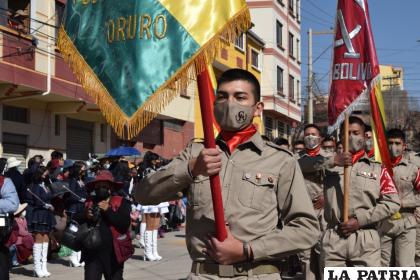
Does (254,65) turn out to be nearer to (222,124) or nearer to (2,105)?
(2,105)

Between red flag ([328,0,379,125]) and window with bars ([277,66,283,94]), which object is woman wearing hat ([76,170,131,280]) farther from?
window with bars ([277,66,283,94])

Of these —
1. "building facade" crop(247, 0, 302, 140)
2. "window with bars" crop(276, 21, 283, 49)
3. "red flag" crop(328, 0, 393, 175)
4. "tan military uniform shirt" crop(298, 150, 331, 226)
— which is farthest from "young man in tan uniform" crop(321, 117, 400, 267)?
"window with bars" crop(276, 21, 283, 49)

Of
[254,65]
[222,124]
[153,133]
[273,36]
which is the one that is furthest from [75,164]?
[273,36]

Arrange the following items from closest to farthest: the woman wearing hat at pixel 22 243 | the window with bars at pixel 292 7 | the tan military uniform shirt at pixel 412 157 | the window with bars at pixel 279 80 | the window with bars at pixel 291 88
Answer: the tan military uniform shirt at pixel 412 157, the woman wearing hat at pixel 22 243, the window with bars at pixel 279 80, the window with bars at pixel 292 7, the window with bars at pixel 291 88

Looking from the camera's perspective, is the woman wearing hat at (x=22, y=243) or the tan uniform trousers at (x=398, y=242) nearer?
the tan uniform trousers at (x=398, y=242)

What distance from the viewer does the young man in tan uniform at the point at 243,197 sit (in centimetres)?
314

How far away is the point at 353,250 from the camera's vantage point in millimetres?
5984

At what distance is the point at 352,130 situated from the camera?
658 centimetres

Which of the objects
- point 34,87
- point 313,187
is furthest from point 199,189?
point 34,87

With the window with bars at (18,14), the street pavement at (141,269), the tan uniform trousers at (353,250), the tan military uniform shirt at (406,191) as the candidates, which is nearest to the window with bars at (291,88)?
the window with bars at (18,14)

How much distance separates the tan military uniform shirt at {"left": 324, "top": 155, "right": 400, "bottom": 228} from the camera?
19.8 ft

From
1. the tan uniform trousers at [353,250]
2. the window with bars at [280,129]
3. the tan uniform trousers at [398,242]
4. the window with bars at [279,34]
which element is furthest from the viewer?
the window with bars at [280,129]

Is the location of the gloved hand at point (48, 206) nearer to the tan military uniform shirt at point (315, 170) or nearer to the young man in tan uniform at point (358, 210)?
the tan military uniform shirt at point (315, 170)

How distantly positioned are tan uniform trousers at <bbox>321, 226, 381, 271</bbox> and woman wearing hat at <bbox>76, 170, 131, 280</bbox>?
2345 millimetres
